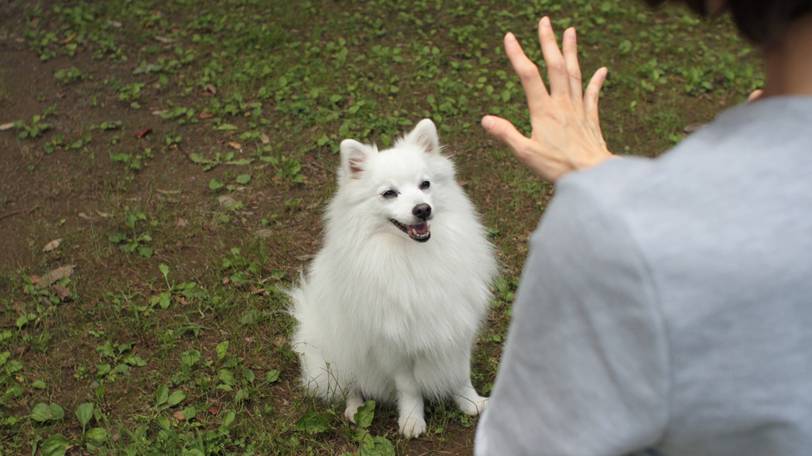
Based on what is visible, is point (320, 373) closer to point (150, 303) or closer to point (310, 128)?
point (150, 303)

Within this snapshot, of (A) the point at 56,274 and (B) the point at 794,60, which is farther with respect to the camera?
(A) the point at 56,274

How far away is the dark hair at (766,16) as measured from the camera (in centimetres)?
70

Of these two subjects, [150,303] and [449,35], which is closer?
[150,303]

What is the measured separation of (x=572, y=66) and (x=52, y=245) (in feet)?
12.9

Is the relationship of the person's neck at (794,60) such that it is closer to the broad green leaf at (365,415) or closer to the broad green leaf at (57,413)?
the broad green leaf at (365,415)

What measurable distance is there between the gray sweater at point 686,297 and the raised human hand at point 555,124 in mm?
484

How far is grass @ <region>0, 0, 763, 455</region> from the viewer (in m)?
3.25

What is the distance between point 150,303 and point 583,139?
3.23 meters

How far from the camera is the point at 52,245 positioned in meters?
4.34

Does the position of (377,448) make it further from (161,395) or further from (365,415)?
(161,395)

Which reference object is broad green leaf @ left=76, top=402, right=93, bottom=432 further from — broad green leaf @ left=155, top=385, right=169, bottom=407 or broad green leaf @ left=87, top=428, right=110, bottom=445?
broad green leaf @ left=155, top=385, right=169, bottom=407

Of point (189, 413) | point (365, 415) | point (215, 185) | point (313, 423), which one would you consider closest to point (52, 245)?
point (215, 185)

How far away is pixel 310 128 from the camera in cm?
551

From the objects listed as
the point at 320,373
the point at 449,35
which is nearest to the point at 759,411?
the point at 320,373
